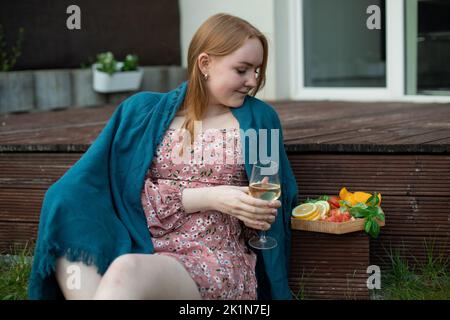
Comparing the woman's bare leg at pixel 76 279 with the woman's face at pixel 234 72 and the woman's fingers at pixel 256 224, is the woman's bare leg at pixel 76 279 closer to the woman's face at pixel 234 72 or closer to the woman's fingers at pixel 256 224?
the woman's fingers at pixel 256 224

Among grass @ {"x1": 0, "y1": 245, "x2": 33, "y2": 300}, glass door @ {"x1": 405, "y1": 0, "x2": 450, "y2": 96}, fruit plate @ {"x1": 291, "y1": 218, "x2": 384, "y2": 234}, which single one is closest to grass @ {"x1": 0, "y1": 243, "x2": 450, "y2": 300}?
grass @ {"x1": 0, "y1": 245, "x2": 33, "y2": 300}

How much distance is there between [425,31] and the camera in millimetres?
5480

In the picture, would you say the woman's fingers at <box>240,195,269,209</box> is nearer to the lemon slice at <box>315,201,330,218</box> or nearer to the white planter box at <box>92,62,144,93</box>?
the lemon slice at <box>315,201,330,218</box>

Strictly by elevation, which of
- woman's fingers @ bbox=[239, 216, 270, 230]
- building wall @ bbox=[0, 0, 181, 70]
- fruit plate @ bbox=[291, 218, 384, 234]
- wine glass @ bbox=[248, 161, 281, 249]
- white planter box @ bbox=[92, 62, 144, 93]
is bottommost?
fruit plate @ bbox=[291, 218, 384, 234]

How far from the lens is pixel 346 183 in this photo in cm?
301

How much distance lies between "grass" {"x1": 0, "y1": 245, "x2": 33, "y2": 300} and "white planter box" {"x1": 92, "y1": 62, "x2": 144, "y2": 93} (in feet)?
9.66

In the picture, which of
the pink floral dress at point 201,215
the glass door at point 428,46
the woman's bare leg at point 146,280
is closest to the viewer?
the woman's bare leg at point 146,280

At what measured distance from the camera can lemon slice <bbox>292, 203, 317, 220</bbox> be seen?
274 cm

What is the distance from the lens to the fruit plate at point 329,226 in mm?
2672

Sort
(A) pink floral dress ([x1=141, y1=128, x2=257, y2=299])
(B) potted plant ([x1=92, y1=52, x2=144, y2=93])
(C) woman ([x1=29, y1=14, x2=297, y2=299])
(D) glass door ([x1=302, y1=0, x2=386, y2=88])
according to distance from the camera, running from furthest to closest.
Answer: (B) potted plant ([x1=92, y1=52, x2=144, y2=93]), (D) glass door ([x1=302, y1=0, x2=386, y2=88]), (A) pink floral dress ([x1=141, y1=128, x2=257, y2=299]), (C) woman ([x1=29, y1=14, x2=297, y2=299])

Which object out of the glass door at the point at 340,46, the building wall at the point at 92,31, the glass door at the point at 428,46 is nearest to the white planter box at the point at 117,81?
the building wall at the point at 92,31

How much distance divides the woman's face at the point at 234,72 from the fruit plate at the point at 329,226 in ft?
1.70

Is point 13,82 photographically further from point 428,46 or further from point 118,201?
point 118,201
